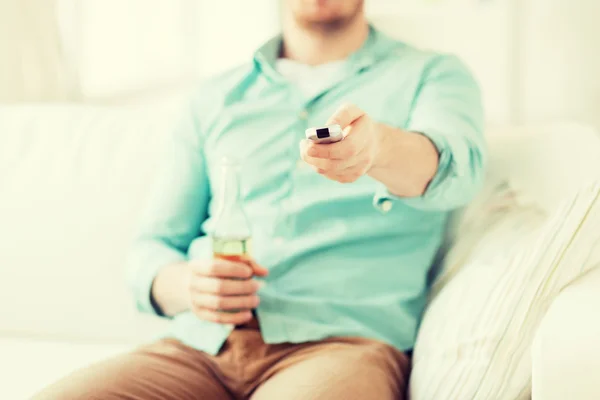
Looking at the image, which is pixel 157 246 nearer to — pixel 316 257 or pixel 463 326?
pixel 316 257

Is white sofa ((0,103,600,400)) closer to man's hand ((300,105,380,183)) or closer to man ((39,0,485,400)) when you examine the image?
man ((39,0,485,400))

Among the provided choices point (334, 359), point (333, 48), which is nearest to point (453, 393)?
point (334, 359)

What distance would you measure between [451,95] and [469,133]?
10 cm

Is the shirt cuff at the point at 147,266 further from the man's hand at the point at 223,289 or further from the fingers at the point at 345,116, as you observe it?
the fingers at the point at 345,116

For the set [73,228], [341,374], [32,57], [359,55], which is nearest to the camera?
[341,374]

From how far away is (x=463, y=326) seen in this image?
2.74 feet

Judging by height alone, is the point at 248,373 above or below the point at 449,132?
below

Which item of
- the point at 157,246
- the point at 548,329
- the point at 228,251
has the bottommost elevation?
the point at 157,246

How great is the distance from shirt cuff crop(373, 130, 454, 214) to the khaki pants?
0.69 ft

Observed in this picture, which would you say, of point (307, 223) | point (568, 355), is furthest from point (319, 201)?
point (568, 355)

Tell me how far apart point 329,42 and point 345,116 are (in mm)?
522

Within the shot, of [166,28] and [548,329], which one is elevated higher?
[548,329]

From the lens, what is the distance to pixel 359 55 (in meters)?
1.18

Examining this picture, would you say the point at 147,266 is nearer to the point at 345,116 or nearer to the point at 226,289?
the point at 226,289
